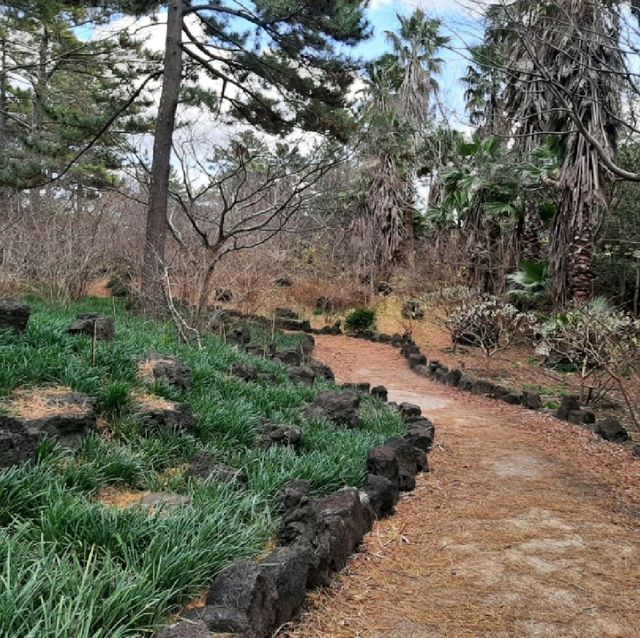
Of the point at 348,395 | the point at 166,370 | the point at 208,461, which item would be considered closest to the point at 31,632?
the point at 208,461

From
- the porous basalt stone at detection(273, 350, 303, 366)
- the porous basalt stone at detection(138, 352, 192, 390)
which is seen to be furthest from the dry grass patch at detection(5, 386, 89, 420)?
the porous basalt stone at detection(273, 350, 303, 366)

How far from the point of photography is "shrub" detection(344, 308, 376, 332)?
49.6 feet

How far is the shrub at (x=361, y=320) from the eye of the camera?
595 inches

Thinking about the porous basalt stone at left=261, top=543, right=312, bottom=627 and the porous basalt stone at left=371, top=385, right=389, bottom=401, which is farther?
the porous basalt stone at left=371, top=385, right=389, bottom=401

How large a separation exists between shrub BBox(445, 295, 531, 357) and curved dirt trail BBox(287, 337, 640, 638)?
172 inches

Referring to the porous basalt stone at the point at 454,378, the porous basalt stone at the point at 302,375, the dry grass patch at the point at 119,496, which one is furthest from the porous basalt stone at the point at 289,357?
the dry grass patch at the point at 119,496

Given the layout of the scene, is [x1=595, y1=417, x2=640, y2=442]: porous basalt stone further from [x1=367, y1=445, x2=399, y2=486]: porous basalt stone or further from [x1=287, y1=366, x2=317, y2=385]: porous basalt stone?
[x1=287, y1=366, x2=317, y2=385]: porous basalt stone

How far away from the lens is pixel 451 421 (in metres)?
7.02

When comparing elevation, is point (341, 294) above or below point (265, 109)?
below

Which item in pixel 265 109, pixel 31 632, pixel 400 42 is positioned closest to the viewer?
pixel 31 632

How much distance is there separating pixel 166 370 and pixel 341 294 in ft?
40.8

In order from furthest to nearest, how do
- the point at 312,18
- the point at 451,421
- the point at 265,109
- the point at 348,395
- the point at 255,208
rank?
→ the point at 255,208
the point at 265,109
the point at 312,18
the point at 451,421
the point at 348,395

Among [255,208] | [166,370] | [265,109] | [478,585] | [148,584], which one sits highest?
[265,109]

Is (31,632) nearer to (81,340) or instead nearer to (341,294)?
(81,340)
